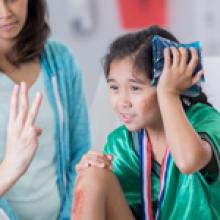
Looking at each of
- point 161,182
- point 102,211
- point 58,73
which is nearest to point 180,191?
point 161,182

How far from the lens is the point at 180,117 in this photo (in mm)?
967

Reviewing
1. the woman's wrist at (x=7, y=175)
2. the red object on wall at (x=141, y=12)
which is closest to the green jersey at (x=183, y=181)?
the woman's wrist at (x=7, y=175)

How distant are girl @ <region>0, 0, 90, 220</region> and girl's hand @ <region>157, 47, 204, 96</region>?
1.10 feet

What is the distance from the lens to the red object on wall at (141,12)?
1921 mm

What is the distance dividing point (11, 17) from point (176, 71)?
38 cm

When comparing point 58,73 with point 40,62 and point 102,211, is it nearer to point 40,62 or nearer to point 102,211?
point 40,62

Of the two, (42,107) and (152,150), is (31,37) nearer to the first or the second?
(42,107)

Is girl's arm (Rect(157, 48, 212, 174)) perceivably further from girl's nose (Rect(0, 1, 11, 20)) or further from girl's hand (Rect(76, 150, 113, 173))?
Result: girl's nose (Rect(0, 1, 11, 20))

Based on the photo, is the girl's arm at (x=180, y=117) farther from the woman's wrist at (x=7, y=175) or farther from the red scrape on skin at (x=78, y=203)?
the woman's wrist at (x=7, y=175)

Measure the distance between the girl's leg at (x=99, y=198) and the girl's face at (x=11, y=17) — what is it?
0.34 metres

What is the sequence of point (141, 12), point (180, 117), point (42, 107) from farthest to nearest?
point (141, 12)
point (42, 107)
point (180, 117)

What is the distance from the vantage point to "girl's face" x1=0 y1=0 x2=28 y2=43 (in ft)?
3.79

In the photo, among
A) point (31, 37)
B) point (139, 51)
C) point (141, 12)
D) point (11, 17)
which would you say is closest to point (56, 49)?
point (31, 37)

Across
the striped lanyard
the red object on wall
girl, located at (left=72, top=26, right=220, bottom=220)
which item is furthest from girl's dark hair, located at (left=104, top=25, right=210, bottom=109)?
the red object on wall
